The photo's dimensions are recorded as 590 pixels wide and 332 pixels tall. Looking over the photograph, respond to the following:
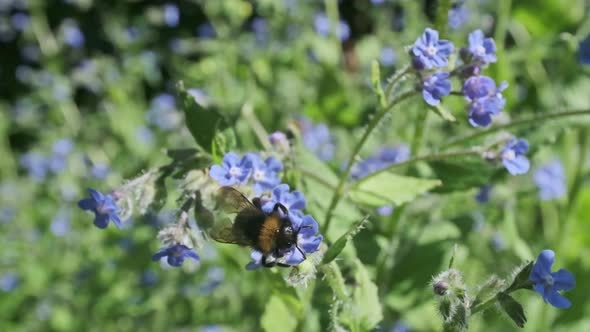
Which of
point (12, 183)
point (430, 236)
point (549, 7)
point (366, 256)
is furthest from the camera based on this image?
point (12, 183)

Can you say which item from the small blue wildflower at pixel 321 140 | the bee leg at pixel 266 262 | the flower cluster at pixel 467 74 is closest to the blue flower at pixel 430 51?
the flower cluster at pixel 467 74

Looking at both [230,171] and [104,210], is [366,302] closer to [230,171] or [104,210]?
[230,171]

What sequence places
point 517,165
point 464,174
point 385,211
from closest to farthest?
point 517,165
point 464,174
point 385,211

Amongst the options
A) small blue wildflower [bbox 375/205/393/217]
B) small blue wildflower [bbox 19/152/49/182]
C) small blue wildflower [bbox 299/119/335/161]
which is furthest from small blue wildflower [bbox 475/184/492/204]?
small blue wildflower [bbox 19/152/49/182]

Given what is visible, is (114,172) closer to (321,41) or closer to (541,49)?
(321,41)

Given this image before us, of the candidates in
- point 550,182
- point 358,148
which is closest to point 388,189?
point 358,148

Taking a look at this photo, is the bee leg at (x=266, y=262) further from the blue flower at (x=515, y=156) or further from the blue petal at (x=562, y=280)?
the blue flower at (x=515, y=156)

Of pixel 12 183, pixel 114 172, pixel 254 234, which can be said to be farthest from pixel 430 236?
pixel 12 183
